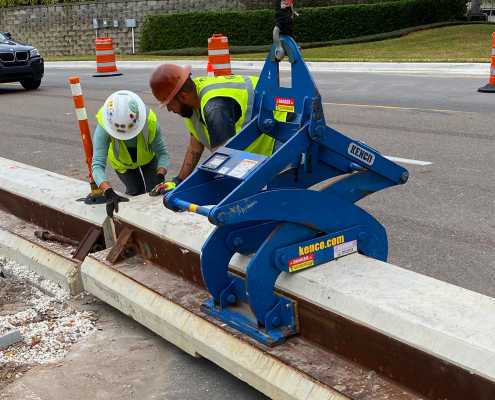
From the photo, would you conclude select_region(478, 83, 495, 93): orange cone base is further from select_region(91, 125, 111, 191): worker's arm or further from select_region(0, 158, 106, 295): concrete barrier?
select_region(91, 125, 111, 191): worker's arm

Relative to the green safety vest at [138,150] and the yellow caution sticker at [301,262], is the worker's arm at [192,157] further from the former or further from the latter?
the yellow caution sticker at [301,262]

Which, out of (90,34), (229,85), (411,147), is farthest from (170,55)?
(229,85)

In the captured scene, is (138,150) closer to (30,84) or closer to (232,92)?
(232,92)

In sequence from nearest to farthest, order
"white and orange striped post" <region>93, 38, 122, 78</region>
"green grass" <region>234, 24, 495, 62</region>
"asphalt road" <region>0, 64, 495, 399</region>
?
"asphalt road" <region>0, 64, 495, 399</region> → "white and orange striped post" <region>93, 38, 122, 78</region> → "green grass" <region>234, 24, 495, 62</region>

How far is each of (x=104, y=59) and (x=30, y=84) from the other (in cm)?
367

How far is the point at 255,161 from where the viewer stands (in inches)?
139

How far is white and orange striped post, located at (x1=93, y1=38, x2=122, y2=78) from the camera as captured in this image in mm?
21875

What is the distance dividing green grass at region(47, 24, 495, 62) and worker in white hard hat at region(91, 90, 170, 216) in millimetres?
17657

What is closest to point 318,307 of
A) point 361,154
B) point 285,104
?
point 361,154

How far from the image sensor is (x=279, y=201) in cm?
342

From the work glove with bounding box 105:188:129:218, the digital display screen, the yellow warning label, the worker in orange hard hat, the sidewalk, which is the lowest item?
the sidewalk

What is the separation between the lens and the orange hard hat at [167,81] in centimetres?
433

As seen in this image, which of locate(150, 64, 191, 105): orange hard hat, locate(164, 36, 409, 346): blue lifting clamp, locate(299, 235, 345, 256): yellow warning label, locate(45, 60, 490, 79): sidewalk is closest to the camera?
locate(164, 36, 409, 346): blue lifting clamp

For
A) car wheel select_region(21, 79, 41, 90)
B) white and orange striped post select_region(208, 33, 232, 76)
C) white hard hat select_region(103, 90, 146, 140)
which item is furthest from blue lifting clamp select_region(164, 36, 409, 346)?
car wheel select_region(21, 79, 41, 90)
